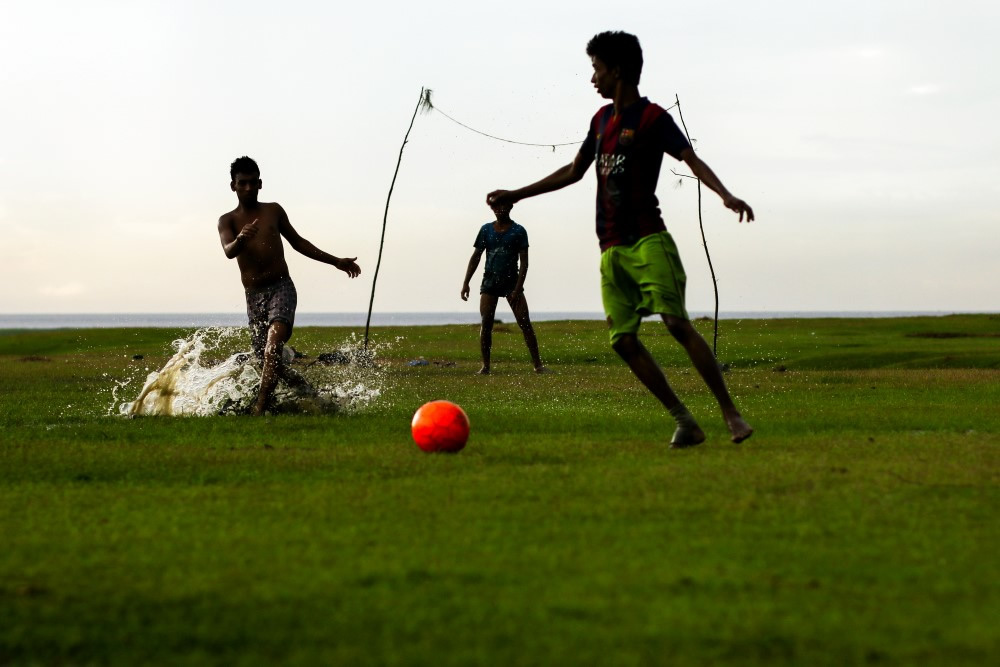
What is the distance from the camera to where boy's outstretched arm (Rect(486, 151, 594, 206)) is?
852 centimetres

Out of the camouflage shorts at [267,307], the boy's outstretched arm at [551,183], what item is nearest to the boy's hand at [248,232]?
the camouflage shorts at [267,307]

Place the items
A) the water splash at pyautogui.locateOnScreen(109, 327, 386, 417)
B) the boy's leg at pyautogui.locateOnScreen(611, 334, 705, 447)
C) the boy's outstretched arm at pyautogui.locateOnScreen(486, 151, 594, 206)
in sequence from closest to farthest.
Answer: the boy's leg at pyautogui.locateOnScreen(611, 334, 705, 447), the boy's outstretched arm at pyautogui.locateOnScreen(486, 151, 594, 206), the water splash at pyautogui.locateOnScreen(109, 327, 386, 417)

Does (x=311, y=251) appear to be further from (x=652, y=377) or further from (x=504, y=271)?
(x=504, y=271)

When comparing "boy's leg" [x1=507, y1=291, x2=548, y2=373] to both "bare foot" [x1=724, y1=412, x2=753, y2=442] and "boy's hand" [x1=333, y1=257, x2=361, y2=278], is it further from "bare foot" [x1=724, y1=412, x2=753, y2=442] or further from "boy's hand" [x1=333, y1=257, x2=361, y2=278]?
"bare foot" [x1=724, y1=412, x2=753, y2=442]

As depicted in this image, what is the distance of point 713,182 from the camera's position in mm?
7852

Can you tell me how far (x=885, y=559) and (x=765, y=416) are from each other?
235 inches

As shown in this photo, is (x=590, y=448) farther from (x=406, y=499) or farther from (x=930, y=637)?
(x=930, y=637)

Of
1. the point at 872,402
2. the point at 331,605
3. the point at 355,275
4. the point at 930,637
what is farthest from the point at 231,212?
the point at 930,637

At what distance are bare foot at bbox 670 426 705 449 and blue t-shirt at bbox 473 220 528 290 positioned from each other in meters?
9.71

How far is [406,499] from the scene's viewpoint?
596cm

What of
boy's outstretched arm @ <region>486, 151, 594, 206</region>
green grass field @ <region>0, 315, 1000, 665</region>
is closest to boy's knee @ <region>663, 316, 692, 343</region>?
green grass field @ <region>0, 315, 1000, 665</region>

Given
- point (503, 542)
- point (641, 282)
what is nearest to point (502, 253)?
point (641, 282)

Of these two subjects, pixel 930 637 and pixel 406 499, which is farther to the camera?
pixel 406 499

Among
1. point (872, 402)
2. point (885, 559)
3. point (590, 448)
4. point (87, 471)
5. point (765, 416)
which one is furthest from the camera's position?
point (872, 402)
